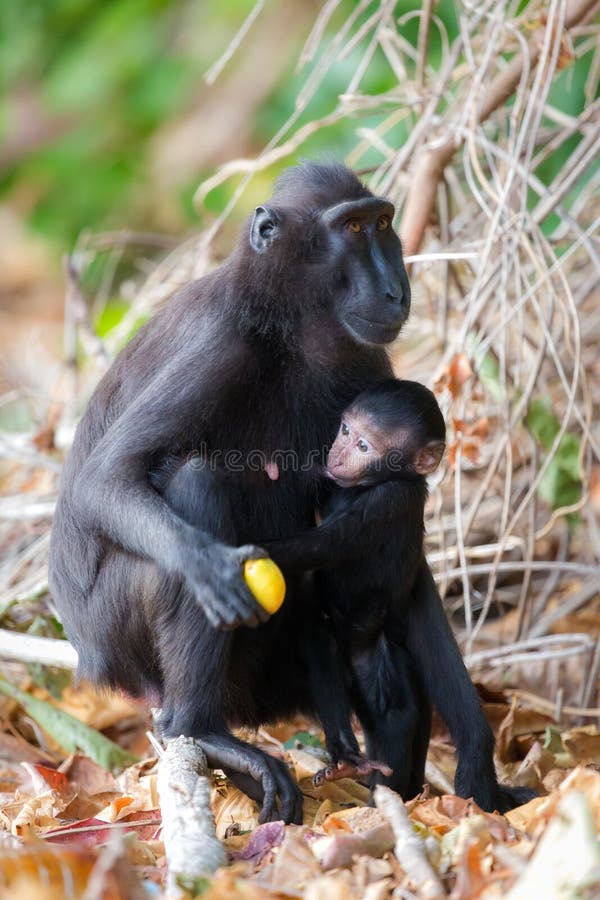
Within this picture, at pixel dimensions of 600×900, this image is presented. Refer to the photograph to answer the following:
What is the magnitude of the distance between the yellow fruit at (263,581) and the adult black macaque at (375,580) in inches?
16.4

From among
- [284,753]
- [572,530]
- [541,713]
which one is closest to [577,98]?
[572,530]

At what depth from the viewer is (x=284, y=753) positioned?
14.4 ft

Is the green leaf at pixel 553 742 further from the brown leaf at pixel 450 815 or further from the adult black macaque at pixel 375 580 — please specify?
the brown leaf at pixel 450 815

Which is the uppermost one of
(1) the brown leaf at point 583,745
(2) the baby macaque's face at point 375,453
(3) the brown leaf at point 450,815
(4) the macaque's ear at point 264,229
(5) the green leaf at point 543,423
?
(4) the macaque's ear at point 264,229

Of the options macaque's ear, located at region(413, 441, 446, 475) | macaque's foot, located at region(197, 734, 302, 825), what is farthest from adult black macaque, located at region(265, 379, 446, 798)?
macaque's foot, located at region(197, 734, 302, 825)

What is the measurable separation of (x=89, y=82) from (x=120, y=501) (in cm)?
904

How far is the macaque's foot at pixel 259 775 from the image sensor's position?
3385mm

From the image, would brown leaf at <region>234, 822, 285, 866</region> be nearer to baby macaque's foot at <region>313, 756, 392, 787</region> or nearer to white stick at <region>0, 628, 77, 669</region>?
baby macaque's foot at <region>313, 756, 392, 787</region>

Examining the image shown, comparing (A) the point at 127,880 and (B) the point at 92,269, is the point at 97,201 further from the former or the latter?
(A) the point at 127,880

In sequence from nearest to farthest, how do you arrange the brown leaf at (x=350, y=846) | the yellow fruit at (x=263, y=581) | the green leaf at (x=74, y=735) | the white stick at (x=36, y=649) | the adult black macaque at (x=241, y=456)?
1. the brown leaf at (x=350, y=846)
2. the yellow fruit at (x=263, y=581)
3. the adult black macaque at (x=241, y=456)
4. the white stick at (x=36, y=649)
5. the green leaf at (x=74, y=735)

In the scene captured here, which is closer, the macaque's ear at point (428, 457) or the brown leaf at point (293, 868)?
the brown leaf at point (293, 868)

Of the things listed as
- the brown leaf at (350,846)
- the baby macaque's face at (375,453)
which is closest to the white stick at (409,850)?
the brown leaf at (350,846)

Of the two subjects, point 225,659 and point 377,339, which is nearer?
point 225,659

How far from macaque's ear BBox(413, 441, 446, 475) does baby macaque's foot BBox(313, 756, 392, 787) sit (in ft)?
3.05
